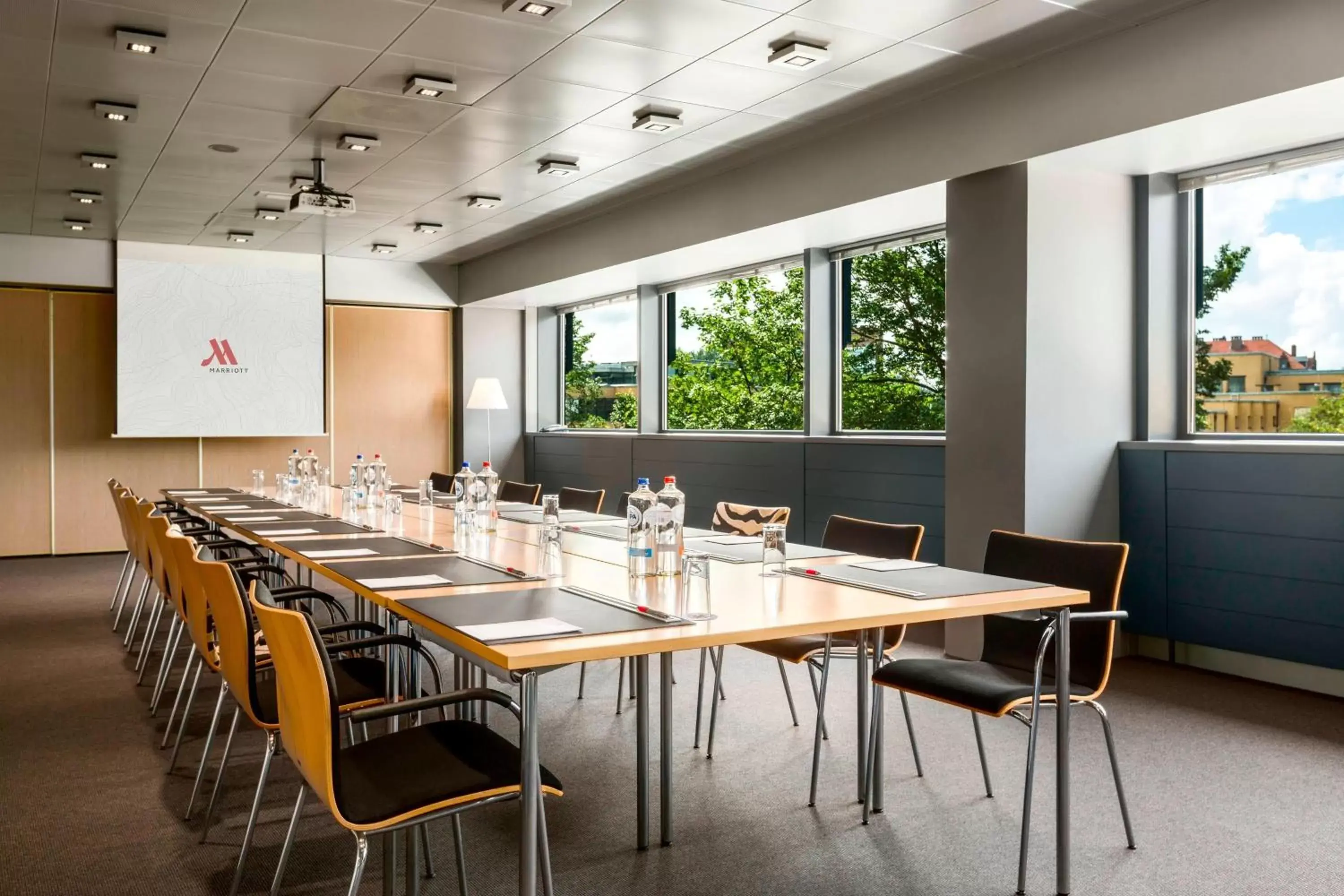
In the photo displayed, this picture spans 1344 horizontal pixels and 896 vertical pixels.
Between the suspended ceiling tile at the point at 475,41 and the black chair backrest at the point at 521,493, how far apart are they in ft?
8.10

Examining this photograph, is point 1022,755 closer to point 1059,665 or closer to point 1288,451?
point 1059,665

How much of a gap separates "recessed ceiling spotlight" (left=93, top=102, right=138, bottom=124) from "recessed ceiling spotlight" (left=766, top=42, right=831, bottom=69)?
3.53 metres

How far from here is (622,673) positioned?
14.7 feet

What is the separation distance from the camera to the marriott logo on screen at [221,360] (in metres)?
10.5

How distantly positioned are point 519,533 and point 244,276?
24.8 ft

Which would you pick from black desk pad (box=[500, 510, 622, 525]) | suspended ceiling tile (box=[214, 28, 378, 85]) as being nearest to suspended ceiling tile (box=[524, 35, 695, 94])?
suspended ceiling tile (box=[214, 28, 378, 85])

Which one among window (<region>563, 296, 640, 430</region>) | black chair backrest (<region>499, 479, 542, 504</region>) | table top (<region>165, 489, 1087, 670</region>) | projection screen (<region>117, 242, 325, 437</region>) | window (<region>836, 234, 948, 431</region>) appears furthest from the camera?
window (<region>563, 296, 640, 430</region>)

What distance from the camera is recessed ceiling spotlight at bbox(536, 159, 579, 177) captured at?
23.4 ft

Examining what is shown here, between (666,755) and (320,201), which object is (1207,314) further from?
(320,201)

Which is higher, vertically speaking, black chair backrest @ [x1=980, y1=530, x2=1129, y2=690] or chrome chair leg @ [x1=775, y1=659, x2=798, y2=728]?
black chair backrest @ [x1=980, y1=530, x2=1129, y2=690]

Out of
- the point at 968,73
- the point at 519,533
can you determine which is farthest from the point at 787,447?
the point at 519,533

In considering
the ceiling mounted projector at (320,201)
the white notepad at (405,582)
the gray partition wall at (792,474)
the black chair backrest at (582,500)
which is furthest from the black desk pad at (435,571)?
the ceiling mounted projector at (320,201)

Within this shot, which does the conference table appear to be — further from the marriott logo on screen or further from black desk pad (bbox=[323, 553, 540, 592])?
the marriott logo on screen

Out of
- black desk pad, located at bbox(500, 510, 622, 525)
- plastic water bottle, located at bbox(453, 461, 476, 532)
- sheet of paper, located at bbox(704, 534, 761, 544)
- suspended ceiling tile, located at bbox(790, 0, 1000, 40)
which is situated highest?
suspended ceiling tile, located at bbox(790, 0, 1000, 40)
